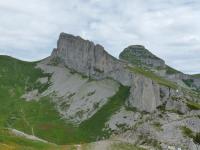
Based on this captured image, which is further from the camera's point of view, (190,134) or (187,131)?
(187,131)

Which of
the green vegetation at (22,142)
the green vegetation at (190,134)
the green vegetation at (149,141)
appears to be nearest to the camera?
the green vegetation at (22,142)

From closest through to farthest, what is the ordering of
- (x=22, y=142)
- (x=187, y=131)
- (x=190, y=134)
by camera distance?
1. (x=22, y=142)
2. (x=190, y=134)
3. (x=187, y=131)

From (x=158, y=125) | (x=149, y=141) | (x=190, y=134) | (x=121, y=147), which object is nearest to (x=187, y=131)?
(x=190, y=134)

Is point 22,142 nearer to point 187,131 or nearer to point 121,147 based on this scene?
point 121,147

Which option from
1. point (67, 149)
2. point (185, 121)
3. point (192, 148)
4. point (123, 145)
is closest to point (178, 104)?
point (185, 121)

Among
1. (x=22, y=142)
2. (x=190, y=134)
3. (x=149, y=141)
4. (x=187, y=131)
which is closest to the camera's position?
(x=22, y=142)

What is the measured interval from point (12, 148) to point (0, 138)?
47.2 ft

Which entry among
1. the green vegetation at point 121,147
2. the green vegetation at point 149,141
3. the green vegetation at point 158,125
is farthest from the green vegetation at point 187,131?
the green vegetation at point 121,147

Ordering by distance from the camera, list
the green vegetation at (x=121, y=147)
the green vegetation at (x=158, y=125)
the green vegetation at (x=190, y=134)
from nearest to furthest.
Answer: the green vegetation at (x=121, y=147) → the green vegetation at (x=190, y=134) → the green vegetation at (x=158, y=125)

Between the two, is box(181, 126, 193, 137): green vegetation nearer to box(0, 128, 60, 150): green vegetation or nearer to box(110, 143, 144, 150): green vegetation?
box(110, 143, 144, 150): green vegetation

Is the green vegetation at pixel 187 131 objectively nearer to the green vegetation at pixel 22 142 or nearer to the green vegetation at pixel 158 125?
the green vegetation at pixel 158 125

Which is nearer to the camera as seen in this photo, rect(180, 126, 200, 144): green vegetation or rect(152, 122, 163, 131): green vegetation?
rect(180, 126, 200, 144): green vegetation

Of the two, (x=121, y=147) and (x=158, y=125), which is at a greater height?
(x=158, y=125)

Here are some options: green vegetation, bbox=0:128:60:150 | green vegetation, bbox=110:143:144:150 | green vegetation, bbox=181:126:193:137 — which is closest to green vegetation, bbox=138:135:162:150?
green vegetation, bbox=181:126:193:137
